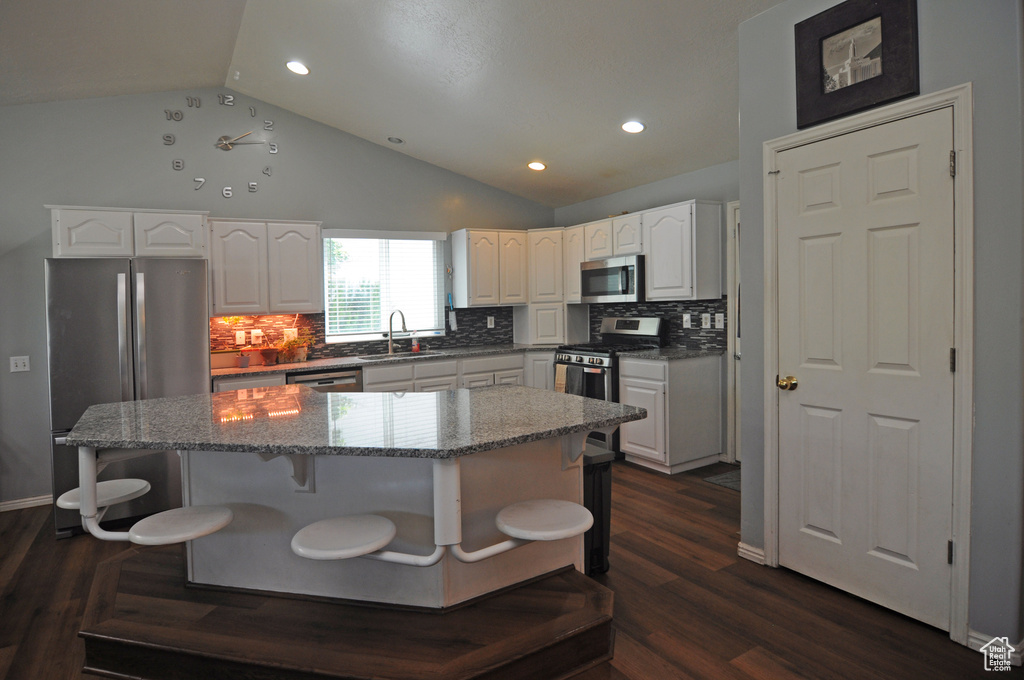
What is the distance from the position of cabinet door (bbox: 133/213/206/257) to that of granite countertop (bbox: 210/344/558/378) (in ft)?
2.99

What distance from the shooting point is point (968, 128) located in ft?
6.65

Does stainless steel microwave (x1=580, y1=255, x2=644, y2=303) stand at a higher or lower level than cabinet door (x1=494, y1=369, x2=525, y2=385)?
higher

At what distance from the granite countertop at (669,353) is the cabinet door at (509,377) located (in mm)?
1216

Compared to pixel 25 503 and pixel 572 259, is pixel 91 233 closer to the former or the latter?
pixel 25 503

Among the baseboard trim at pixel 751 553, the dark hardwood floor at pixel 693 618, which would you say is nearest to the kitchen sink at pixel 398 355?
the dark hardwood floor at pixel 693 618

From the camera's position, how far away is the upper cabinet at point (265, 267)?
167 inches

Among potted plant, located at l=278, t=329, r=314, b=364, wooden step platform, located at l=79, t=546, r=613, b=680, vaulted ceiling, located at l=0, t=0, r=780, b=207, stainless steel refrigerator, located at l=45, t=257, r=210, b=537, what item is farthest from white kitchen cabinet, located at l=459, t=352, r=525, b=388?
wooden step platform, located at l=79, t=546, r=613, b=680

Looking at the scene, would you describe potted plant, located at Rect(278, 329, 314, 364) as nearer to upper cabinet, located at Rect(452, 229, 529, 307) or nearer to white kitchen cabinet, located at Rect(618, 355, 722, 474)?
upper cabinet, located at Rect(452, 229, 529, 307)

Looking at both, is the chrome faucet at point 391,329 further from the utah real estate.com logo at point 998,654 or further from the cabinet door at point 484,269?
the utah real estate.com logo at point 998,654

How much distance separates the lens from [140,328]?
11.8 ft

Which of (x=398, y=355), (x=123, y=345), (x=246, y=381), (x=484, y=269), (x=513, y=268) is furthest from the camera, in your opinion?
(x=513, y=268)

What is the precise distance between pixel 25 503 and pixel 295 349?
211 cm

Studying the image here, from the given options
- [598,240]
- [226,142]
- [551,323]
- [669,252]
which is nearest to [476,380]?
[551,323]

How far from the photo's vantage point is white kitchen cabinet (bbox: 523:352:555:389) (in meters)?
5.40
